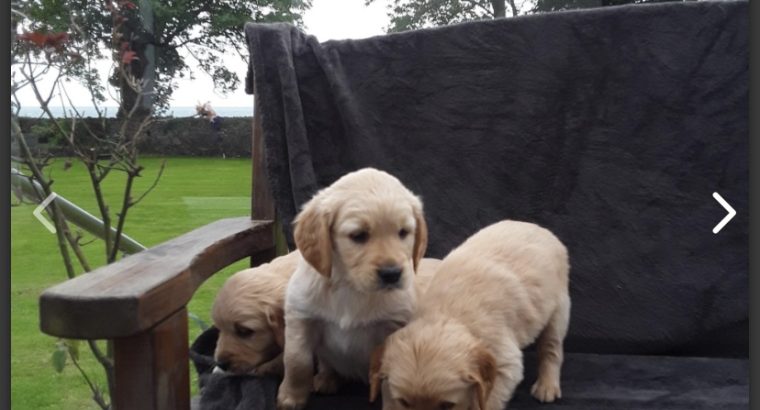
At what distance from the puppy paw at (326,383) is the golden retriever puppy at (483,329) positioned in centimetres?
24

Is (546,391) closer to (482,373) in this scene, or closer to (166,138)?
(482,373)

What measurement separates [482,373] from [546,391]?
0.28 meters

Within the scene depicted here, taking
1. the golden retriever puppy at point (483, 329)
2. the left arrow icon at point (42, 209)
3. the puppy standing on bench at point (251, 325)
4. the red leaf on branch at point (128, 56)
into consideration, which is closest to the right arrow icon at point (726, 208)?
the golden retriever puppy at point (483, 329)

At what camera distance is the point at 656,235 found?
1.96 metres

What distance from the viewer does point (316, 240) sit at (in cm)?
146

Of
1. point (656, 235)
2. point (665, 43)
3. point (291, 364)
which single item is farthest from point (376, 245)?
point (665, 43)

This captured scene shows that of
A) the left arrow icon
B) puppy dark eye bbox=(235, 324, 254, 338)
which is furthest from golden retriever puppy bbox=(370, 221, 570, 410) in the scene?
the left arrow icon

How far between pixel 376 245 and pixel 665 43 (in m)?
1.04

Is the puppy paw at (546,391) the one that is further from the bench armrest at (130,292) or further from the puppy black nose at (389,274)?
the bench armrest at (130,292)

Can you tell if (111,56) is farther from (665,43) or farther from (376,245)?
(665,43)

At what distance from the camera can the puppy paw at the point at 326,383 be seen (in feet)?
5.34

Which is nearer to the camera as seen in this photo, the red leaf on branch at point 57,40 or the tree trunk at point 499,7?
the red leaf on branch at point 57,40

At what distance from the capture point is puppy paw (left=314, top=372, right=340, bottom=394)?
1.63 meters

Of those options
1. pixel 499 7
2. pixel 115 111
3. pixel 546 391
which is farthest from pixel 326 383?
pixel 499 7
